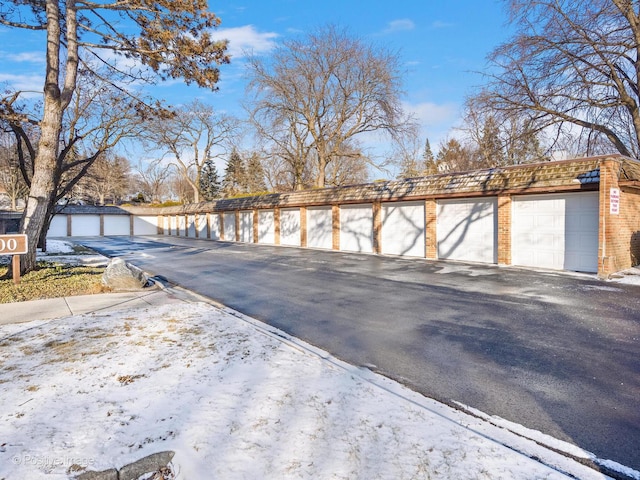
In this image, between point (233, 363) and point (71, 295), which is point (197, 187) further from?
point (233, 363)

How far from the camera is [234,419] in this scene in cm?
293

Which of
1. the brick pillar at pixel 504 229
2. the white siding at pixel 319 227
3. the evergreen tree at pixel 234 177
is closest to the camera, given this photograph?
the brick pillar at pixel 504 229

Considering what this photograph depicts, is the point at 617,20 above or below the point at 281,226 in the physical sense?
above

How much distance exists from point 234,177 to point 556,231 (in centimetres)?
4464

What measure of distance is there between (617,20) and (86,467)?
20038 millimetres

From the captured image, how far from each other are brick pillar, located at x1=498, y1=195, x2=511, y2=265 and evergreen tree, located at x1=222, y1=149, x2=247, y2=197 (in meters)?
35.4

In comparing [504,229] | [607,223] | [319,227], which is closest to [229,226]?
[319,227]

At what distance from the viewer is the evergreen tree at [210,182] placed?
53600 millimetres

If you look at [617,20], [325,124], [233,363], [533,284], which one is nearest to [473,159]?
[325,124]

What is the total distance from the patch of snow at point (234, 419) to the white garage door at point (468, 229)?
1032 centimetres

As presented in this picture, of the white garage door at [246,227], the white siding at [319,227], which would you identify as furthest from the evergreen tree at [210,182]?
the white siding at [319,227]

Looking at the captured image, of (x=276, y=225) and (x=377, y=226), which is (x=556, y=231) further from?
(x=276, y=225)

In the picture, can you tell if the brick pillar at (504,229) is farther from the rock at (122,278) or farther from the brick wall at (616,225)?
the rock at (122,278)

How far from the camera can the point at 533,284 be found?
9.03 m
